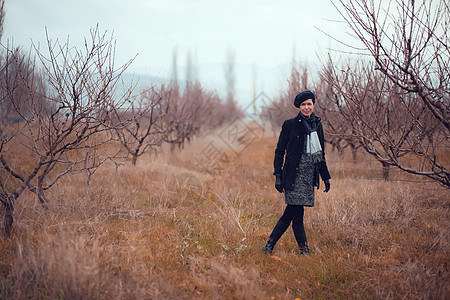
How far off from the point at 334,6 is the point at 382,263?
8.45 ft

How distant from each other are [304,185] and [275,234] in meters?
0.70

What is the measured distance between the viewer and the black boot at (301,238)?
3.29 metres

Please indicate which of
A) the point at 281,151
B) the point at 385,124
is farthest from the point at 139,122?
the point at 385,124

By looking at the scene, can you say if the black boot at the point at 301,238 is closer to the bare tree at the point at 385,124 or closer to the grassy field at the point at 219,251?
the grassy field at the point at 219,251

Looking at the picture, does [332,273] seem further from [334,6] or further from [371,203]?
[334,6]

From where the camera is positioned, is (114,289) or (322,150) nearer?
(114,289)

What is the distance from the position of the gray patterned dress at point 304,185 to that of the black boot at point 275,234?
33 cm

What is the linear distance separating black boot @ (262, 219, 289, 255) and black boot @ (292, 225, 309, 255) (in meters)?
0.12

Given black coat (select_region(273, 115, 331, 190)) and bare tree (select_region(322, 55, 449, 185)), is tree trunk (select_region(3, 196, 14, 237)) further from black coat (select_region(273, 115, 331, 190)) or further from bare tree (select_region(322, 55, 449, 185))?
bare tree (select_region(322, 55, 449, 185))

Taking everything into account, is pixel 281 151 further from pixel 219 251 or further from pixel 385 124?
pixel 385 124

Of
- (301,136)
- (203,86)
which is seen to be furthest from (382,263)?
(203,86)

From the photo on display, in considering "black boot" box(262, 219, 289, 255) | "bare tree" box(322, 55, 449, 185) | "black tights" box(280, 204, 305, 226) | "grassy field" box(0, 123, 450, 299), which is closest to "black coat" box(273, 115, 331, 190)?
"black tights" box(280, 204, 305, 226)

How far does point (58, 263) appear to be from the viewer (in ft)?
7.63

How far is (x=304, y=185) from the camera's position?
3129mm
